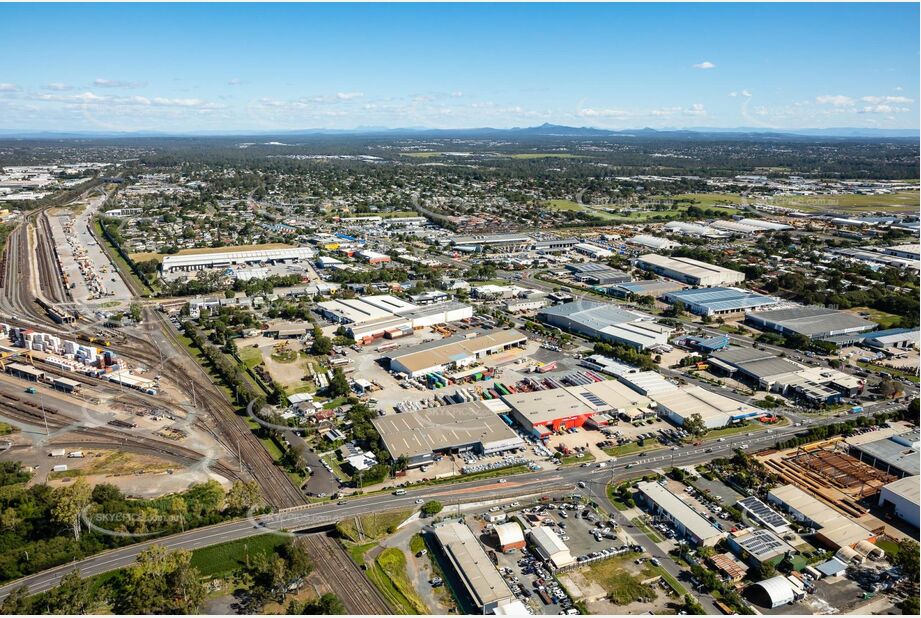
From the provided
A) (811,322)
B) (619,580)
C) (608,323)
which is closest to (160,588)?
(619,580)

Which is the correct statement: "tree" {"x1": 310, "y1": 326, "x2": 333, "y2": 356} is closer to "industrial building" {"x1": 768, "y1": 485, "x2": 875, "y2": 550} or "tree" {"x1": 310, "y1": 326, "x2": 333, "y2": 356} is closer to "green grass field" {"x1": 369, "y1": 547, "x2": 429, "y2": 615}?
"green grass field" {"x1": 369, "y1": 547, "x2": 429, "y2": 615}

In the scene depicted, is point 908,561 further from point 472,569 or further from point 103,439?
point 103,439

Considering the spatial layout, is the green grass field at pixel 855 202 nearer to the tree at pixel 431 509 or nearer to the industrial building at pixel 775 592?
the industrial building at pixel 775 592

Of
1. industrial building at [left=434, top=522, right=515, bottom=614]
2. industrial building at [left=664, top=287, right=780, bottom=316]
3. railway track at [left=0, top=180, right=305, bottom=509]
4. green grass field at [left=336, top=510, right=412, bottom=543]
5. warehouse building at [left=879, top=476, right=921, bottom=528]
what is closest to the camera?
industrial building at [left=434, top=522, right=515, bottom=614]

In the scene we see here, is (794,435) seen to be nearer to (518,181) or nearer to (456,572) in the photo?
→ (456,572)

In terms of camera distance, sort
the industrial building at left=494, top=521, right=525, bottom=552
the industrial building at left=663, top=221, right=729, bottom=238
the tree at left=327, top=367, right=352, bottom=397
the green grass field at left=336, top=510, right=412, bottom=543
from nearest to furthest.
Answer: the industrial building at left=494, top=521, right=525, bottom=552
the green grass field at left=336, top=510, right=412, bottom=543
the tree at left=327, top=367, right=352, bottom=397
the industrial building at left=663, top=221, right=729, bottom=238

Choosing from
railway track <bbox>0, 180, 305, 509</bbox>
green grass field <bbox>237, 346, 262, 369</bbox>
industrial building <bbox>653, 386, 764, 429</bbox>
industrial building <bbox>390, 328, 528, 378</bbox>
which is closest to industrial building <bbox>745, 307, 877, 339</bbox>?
industrial building <bbox>653, 386, 764, 429</bbox>
